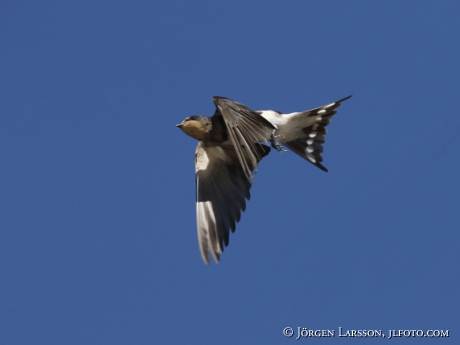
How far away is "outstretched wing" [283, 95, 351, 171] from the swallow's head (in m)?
1.29

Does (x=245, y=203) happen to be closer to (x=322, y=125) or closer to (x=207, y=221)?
(x=207, y=221)

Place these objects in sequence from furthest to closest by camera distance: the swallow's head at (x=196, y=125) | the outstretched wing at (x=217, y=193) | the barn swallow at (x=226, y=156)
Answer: the outstretched wing at (x=217, y=193) → the barn swallow at (x=226, y=156) → the swallow's head at (x=196, y=125)

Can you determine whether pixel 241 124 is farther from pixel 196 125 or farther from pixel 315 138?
pixel 315 138

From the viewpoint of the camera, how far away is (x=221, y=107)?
376 inches

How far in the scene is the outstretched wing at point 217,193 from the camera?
36.2 ft

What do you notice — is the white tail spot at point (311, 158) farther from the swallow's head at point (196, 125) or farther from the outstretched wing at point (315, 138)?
the swallow's head at point (196, 125)

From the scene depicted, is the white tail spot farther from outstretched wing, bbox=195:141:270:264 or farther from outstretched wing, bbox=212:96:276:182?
outstretched wing, bbox=212:96:276:182

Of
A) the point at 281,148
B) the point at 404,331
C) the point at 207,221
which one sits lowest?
the point at 404,331

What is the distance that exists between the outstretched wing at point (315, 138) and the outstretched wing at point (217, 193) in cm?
46

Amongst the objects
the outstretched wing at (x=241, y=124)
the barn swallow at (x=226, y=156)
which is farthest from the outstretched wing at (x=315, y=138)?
the outstretched wing at (x=241, y=124)

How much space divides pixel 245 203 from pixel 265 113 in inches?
53.0

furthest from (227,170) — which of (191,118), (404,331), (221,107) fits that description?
(404,331)

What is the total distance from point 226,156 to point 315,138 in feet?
4.48

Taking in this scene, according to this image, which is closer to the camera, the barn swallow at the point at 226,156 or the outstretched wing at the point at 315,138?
the barn swallow at the point at 226,156
